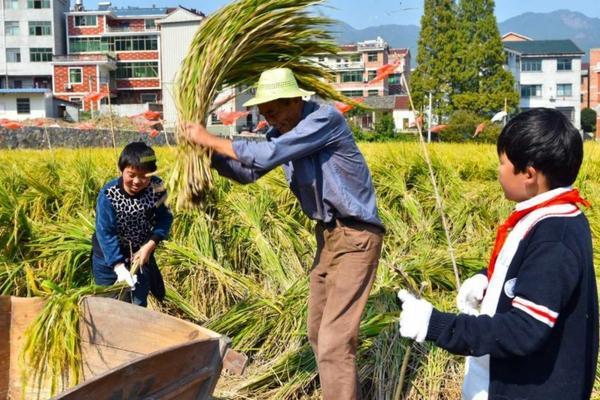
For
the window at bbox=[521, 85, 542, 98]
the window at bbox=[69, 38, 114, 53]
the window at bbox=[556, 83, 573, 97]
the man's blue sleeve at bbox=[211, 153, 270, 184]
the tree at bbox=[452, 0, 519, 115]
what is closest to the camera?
the man's blue sleeve at bbox=[211, 153, 270, 184]

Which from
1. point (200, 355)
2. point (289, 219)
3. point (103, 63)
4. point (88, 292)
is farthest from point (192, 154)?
point (103, 63)

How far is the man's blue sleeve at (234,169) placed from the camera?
8.04 feet

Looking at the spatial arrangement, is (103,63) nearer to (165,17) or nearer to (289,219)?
(165,17)

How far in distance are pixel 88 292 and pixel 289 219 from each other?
2529 millimetres

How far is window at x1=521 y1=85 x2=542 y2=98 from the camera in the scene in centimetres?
6294

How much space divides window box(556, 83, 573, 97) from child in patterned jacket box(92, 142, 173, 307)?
62652 mm

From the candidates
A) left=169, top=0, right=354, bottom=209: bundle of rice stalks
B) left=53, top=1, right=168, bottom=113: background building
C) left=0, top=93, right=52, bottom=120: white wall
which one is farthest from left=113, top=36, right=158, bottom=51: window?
left=169, top=0, right=354, bottom=209: bundle of rice stalks

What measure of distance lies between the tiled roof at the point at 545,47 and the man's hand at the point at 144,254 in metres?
62.6

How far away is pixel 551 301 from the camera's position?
155cm

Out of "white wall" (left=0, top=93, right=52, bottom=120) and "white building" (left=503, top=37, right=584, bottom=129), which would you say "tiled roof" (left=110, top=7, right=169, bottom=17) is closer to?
"white wall" (left=0, top=93, right=52, bottom=120)

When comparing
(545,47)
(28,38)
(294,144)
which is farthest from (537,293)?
(545,47)

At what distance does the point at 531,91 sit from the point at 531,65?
89.7 inches

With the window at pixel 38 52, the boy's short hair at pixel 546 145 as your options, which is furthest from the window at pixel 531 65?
the boy's short hair at pixel 546 145

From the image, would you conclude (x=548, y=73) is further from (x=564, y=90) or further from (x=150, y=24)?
(x=150, y=24)
